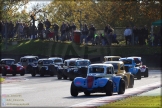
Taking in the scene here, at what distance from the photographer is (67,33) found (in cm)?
5712

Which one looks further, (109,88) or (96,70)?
(96,70)

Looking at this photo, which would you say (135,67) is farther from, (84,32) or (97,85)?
(97,85)

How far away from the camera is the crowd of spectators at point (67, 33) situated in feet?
176

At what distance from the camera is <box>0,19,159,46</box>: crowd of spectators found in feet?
176

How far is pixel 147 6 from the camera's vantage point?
60.9m

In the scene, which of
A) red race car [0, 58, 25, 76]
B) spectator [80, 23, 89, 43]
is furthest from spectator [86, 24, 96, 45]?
red race car [0, 58, 25, 76]

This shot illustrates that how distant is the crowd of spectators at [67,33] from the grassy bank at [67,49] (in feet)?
2.11

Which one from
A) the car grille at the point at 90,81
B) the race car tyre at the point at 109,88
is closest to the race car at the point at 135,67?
the car grille at the point at 90,81

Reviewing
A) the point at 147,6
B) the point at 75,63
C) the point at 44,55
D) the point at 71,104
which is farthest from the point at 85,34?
the point at 71,104

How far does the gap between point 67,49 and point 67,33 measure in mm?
1716

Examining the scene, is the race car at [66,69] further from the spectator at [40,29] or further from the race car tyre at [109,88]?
the spectator at [40,29]

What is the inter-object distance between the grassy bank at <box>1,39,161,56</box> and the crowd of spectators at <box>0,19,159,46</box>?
25.4 inches

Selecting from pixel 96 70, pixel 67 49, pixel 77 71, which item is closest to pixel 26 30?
pixel 67 49

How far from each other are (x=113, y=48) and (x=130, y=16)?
830 centimetres
